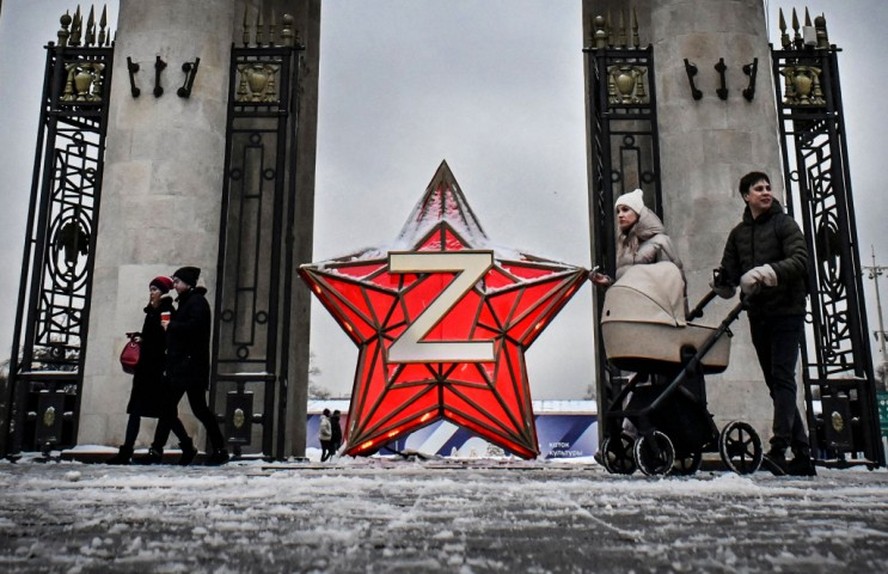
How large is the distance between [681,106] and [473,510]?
32.8ft

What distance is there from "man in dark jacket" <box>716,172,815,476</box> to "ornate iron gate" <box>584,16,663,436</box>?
4.61m

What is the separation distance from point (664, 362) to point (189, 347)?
4567mm

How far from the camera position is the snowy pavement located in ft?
4.35

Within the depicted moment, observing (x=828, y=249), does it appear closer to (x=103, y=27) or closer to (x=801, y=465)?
(x=801, y=465)

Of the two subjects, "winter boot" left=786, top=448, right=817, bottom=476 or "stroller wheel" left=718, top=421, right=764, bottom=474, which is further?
"stroller wheel" left=718, top=421, right=764, bottom=474

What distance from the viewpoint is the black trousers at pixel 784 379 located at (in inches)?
232

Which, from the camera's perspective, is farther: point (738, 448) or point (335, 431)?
point (335, 431)

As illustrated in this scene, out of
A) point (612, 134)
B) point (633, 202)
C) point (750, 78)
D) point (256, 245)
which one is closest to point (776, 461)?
point (633, 202)

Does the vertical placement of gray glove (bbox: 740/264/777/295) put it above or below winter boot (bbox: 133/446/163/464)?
above

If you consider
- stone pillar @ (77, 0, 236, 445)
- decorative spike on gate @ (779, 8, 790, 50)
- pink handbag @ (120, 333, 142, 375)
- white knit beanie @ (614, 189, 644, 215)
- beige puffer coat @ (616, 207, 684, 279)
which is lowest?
pink handbag @ (120, 333, 142, 375)

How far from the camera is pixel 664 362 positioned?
5.78 metres

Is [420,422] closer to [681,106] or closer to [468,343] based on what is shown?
[468,343]

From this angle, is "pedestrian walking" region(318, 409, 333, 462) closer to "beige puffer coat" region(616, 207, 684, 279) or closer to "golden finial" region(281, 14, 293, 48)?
"golden finial" region(281, 14, 293, 48)

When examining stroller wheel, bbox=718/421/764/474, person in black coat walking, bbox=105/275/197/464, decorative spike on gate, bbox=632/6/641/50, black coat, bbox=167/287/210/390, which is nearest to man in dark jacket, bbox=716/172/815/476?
stroller wheel, bbox=718/421/764/474
